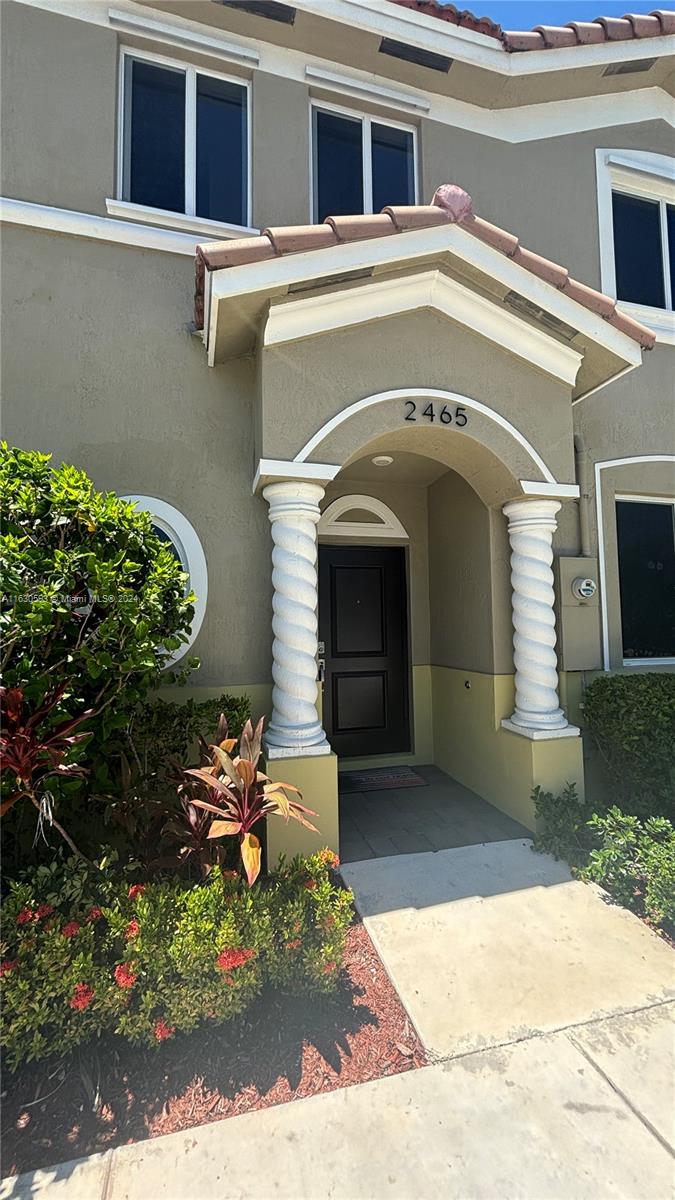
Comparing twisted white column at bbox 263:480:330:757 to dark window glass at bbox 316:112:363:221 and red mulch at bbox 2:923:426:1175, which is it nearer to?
red mulch at bbox 2:923:426:1175

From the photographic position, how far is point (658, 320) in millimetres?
6887

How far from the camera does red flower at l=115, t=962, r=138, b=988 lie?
9.00ft

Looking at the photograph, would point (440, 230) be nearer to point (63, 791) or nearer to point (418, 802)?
point (63, 791)

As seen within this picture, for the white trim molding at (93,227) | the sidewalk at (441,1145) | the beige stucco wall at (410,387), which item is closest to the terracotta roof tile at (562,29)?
the white trim molding at (93,227)

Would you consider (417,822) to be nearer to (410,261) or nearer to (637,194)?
(410,261)

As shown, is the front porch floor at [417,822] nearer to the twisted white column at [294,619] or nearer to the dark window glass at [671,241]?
the twisted white column at [294,619]

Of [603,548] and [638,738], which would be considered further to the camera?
[603,548]

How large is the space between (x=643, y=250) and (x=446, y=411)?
15.5 ft

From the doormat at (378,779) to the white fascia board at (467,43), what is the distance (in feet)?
27.3

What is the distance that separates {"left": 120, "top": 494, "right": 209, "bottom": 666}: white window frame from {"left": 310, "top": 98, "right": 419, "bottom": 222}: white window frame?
146 inches

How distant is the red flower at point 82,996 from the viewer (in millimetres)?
2689

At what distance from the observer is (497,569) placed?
5.73m

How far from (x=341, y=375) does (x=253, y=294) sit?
3.06 feet

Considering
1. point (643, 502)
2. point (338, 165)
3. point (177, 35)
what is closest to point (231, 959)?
point (643, 502)
